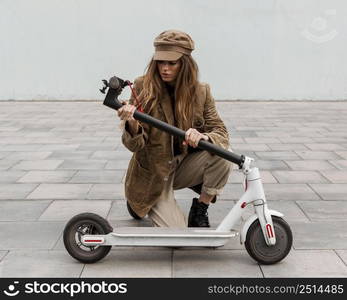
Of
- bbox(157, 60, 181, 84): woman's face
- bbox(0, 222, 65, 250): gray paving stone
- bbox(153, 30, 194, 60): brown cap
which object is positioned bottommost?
bbox(0, 222, 65, 250): gray paving stone

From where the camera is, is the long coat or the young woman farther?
the long coat

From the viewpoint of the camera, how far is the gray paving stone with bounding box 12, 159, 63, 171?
638 centimetres

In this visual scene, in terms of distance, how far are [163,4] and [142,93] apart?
986 cm

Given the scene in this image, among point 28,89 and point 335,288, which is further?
point 28,89

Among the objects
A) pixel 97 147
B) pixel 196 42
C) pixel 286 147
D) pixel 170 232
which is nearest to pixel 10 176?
pixel 97 147

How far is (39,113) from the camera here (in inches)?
455

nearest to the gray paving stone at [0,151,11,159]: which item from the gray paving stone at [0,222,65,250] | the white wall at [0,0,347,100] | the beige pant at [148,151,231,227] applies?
the gray paving stone at [0,222,65,250]

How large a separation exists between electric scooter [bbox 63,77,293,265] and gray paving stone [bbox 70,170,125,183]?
2323 mm

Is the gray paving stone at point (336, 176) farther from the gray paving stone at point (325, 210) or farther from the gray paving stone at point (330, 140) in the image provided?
the gray paving stone at point (330, 140)

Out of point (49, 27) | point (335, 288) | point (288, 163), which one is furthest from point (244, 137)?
point (49, 27)

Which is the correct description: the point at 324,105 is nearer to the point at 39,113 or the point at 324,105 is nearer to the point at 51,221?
the point at 39,113

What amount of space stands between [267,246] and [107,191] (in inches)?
90.5

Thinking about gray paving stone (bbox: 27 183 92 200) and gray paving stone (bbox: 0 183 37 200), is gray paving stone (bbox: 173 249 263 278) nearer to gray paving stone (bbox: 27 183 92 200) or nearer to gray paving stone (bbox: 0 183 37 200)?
gray paving stone (bbox: 27 183 92 200)

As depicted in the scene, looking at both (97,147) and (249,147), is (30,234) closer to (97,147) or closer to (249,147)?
(97,147)
